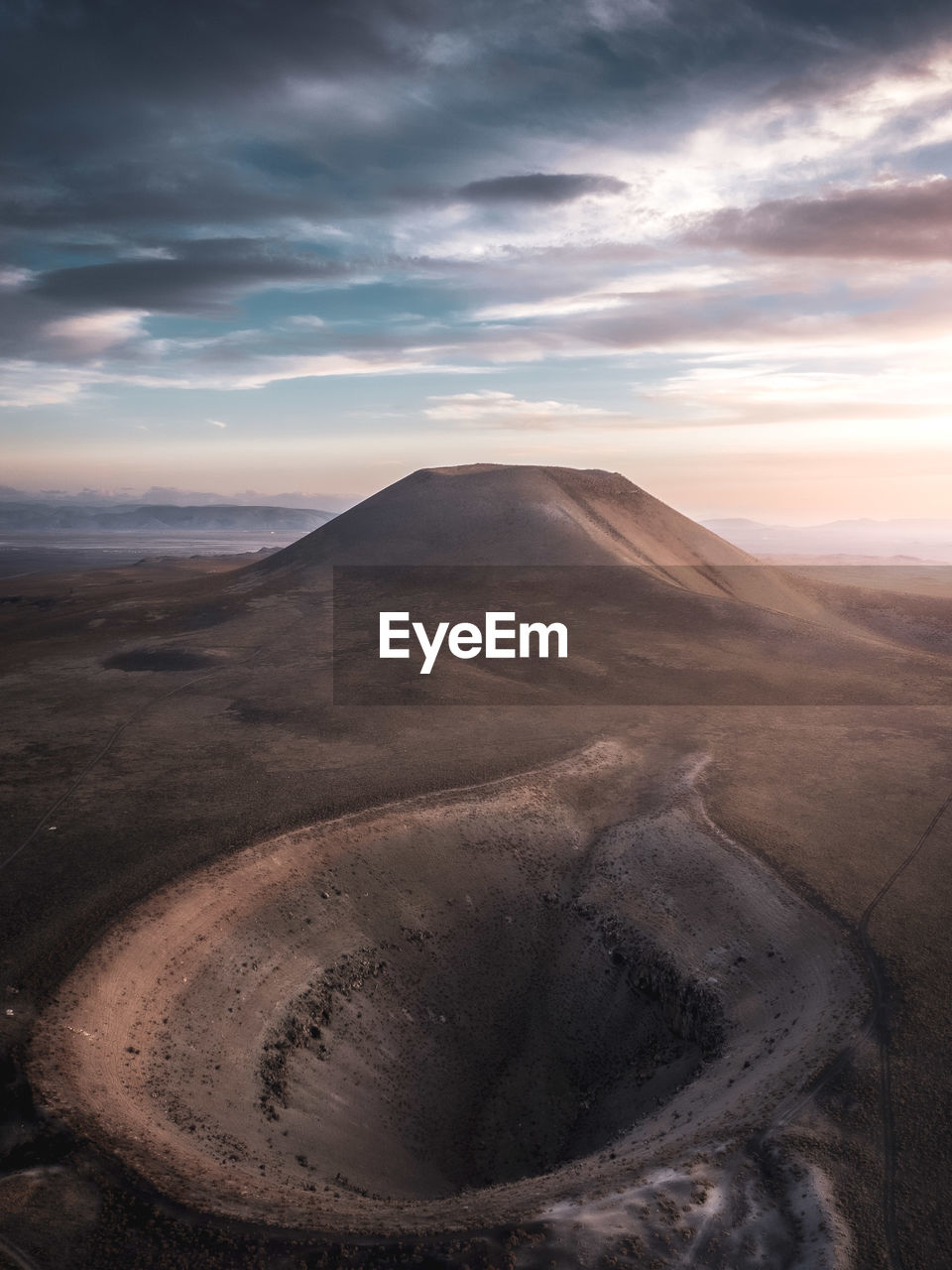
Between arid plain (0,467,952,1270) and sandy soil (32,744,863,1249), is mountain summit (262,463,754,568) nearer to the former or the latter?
arid plain (0,467,952,1270)

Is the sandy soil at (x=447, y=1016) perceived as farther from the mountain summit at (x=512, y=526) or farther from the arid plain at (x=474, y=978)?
the mountain summit at (x=512, y=526)

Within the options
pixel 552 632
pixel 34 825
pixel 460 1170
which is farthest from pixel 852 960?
pixel 552 632

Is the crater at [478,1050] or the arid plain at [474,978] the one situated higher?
the arid plain at [474,978]

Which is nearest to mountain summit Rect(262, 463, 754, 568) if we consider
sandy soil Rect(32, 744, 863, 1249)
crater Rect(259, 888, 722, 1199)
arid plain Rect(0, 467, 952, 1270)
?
arid plain Rect(0, 467, 952, 1270)

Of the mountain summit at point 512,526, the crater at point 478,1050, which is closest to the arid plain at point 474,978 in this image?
the crater at point 478,1050

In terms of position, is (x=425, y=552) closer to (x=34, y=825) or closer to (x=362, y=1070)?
(x=34, y=825)

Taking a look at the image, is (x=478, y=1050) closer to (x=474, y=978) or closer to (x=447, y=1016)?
(x=447, y=1016)

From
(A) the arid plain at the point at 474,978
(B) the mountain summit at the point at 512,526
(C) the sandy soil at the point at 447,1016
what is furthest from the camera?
(B) the mountain summit at the point at 512,526
